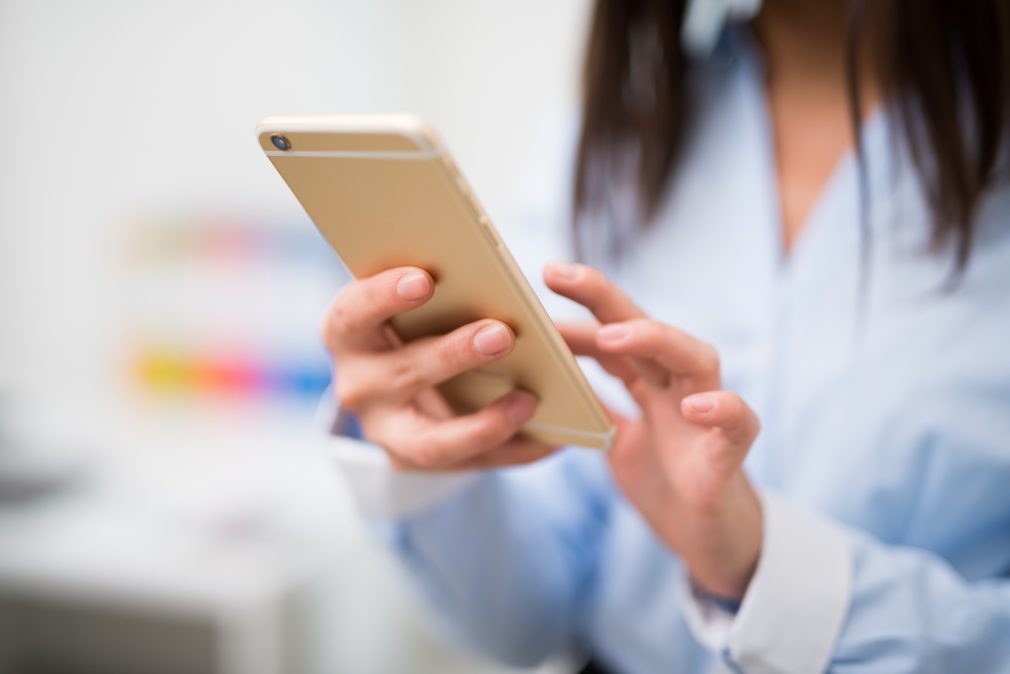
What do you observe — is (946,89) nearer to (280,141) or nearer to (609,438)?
(609,438)

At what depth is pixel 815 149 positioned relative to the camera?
613mm

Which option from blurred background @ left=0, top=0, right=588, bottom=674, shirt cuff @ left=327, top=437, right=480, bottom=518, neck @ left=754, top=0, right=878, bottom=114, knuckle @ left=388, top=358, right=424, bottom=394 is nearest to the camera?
knuckle @ left=388, top=358, right=424, bottom=394

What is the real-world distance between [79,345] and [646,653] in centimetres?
137

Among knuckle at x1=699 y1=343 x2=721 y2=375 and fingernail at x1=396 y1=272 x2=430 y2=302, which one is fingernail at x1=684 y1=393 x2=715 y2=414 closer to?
knuckle at x1=699 y1=343 x2=721 y2=375

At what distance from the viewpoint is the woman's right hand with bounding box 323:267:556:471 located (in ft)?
1.11

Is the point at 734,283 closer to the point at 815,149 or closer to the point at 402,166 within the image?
the point at 815,149

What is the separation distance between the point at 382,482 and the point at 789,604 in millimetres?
276

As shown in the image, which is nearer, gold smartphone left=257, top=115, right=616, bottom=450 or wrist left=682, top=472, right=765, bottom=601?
gold smartphone left=257, top=115, right=616, bottom=450

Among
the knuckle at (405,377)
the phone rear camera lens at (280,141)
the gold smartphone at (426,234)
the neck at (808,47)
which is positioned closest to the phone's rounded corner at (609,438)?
the gold smartphone at (426,234)

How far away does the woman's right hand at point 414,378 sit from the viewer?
13.4 inches

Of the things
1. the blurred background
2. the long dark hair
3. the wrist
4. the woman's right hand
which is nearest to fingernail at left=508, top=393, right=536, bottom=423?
the woman's right hand

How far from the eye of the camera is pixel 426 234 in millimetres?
319

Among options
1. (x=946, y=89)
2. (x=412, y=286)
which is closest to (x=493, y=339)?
(x=412, y=286)

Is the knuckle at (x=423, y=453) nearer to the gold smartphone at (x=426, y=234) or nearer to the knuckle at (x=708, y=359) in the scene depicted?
the gold smartphone at (x=426, y=234)
